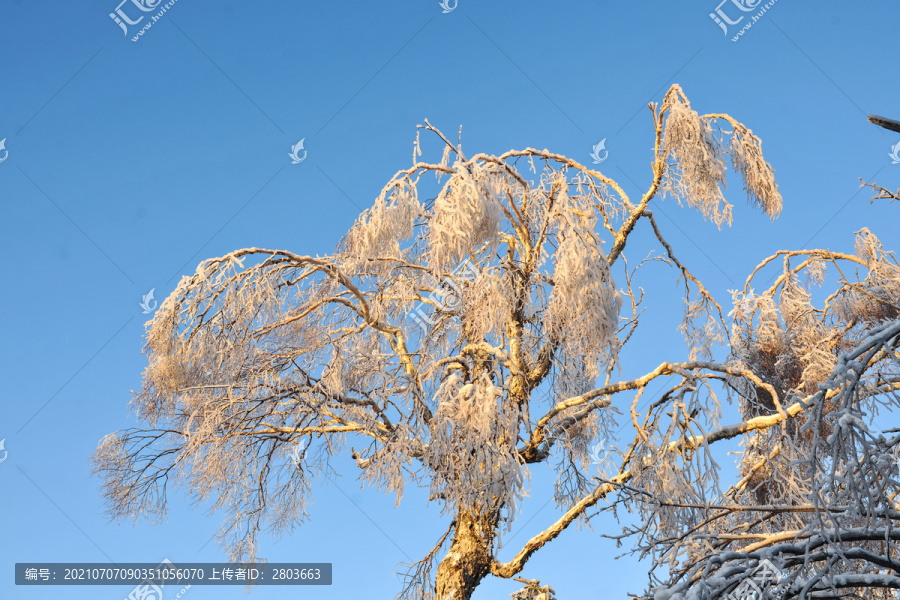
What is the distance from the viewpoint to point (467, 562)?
23.7 ft

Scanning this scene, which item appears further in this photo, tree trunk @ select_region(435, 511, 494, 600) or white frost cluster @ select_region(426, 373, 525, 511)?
tree trunk @ select_region(435, 511, 494, 600)

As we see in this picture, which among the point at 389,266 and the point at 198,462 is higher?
the point at 389,266

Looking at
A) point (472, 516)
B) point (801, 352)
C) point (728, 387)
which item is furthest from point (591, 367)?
point (801, 352)

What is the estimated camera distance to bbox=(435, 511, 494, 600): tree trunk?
23.6 ft

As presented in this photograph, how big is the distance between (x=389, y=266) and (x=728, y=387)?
3.47 m

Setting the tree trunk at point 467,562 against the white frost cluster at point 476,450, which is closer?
the white frost cluster at point 476,450

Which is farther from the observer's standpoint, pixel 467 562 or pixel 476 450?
pixel 467 562

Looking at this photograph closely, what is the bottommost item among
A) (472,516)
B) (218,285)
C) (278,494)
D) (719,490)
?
(719,490)

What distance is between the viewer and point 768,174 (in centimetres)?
792

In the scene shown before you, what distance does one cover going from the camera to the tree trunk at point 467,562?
7.19 meters

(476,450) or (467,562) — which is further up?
(476,450)

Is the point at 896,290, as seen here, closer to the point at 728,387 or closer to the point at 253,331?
the point at 728,387

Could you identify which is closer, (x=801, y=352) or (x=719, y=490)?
(x=719, y=490)

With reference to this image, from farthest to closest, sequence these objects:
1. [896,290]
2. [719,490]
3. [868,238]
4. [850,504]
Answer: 1. [868,238]
2. [896,290]
3. [719,490]
4. [850,504]
